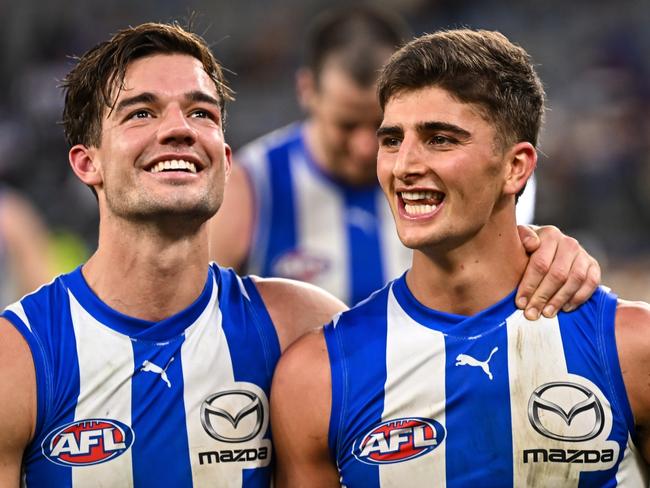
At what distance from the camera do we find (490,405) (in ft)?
10.5

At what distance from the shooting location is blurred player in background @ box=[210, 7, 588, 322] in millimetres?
5629

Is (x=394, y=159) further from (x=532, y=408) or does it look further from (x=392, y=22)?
(x=392, y=22)

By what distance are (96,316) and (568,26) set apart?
32.9ft

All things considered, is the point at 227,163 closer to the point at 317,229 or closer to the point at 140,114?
the point at 140,114

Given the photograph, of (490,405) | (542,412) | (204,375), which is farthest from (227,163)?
(542,412)

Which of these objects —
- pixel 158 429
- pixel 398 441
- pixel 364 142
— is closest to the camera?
pixel 398 441

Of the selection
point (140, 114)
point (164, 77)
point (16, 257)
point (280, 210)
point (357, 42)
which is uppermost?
point (357, 42)

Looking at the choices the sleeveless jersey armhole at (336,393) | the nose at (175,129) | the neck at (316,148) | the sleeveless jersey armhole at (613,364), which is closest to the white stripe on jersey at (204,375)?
the sleeveless jersey armhole at (336,393)

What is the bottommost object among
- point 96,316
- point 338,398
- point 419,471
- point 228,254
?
→ point 419,471

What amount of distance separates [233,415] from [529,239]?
3.43 feet

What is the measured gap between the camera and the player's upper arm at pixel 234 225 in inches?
222

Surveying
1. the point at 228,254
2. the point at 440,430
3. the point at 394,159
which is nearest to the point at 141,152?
the point at 394,159

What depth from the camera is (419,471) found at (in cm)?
321

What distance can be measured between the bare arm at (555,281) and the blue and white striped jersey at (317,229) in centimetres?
244
